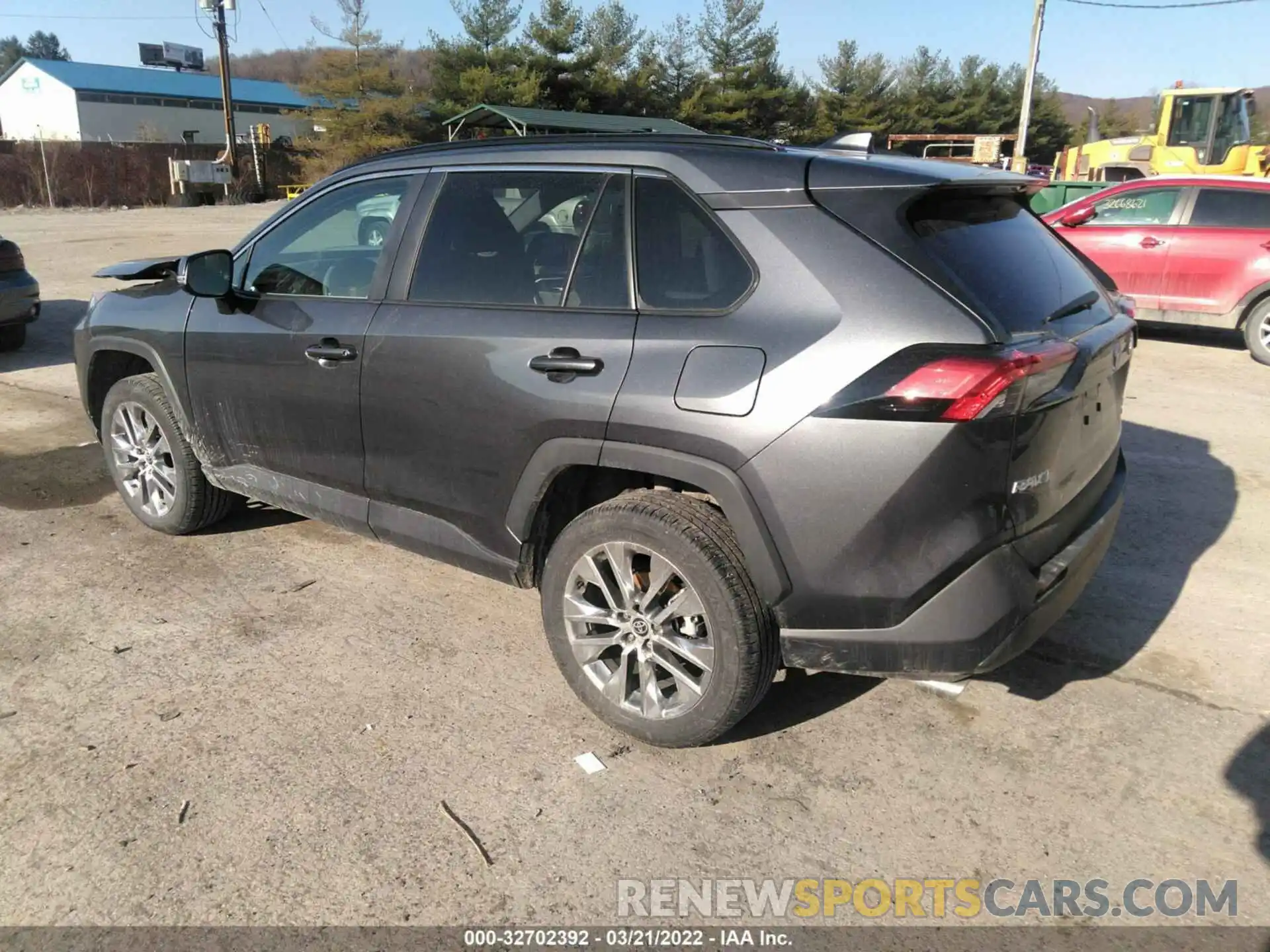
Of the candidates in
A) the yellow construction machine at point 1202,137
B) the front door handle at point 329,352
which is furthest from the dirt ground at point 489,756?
the yellow construction machine at point 1202,137

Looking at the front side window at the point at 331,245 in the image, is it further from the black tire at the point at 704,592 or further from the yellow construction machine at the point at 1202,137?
the yellow construction machine at the point at 1202,137

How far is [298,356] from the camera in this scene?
3799 millimetres

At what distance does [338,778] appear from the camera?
293 cm

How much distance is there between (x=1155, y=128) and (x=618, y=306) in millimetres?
18671

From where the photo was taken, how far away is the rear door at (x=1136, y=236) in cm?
982

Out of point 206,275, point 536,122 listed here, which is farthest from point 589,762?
point 536,122

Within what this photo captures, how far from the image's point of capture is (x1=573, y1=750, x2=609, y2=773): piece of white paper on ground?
9.81 ft

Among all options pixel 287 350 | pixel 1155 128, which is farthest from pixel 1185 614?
pixel 1155 128

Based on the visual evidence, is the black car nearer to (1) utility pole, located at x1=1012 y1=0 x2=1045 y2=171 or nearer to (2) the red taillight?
A: (2) the red taillight

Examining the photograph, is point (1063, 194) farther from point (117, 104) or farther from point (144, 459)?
point (117, 104)

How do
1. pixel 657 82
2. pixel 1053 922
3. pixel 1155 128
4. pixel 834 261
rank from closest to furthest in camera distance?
1. pixel 1053 922
2. pixel 834 261
3. pixel 1155 128
4. pixel 657 82

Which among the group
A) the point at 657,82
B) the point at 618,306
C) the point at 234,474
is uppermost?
the point at 657,82

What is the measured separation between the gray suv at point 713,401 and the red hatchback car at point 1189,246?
722cm

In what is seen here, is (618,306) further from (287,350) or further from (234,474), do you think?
(234,474)
